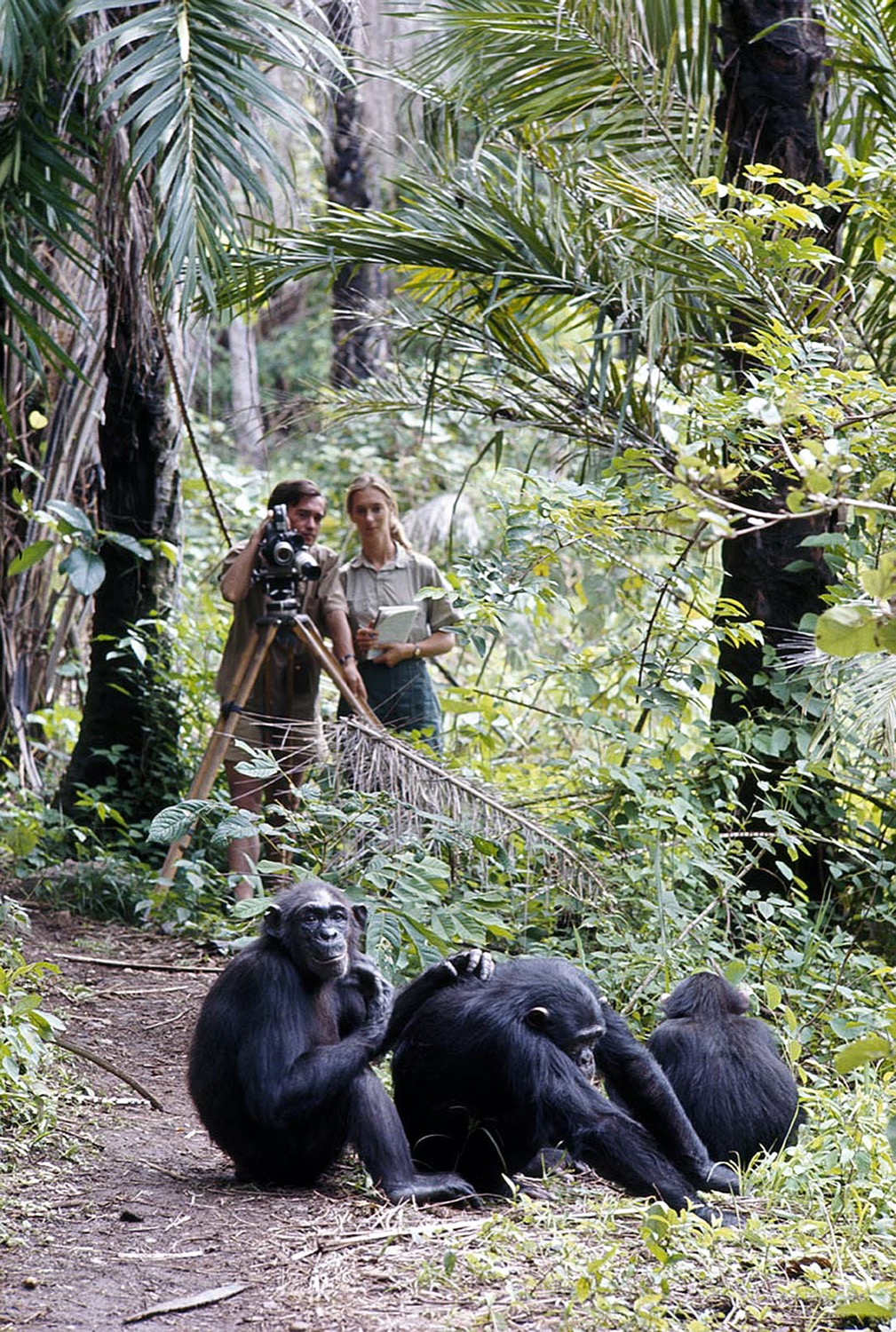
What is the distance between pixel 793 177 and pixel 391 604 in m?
2.71

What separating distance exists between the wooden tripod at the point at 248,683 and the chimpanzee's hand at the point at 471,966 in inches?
76.9

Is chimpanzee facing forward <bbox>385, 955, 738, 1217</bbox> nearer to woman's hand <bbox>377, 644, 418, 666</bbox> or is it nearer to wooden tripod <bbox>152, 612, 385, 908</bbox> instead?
wooden tripod <bbox>152, 612, 385, 908</bbox>

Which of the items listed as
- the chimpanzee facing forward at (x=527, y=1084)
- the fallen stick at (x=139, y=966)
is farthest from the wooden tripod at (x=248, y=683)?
the chimpanzee facing forward at (x=527, y=1084)

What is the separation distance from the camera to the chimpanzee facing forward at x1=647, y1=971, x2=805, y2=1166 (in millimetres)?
4375

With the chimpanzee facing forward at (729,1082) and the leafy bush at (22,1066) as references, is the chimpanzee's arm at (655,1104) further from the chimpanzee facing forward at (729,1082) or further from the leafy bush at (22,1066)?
the leafy bush at (22,1066)

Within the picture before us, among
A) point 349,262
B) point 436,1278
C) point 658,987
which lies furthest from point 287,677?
point 436,1278

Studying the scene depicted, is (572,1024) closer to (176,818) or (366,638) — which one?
(176,818)

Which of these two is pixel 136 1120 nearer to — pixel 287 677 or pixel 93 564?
pixel 287 677

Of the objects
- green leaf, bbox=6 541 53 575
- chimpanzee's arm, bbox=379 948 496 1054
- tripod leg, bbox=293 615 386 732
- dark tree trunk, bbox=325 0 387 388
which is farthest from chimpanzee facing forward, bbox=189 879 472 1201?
dark tree trunk, bbox=325 0 387 388

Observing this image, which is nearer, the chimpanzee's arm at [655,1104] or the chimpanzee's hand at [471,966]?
the chimpanzee's arm at [655,1104]

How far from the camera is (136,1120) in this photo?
475cm

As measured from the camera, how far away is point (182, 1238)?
3.74 meters

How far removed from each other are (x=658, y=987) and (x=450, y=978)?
1.26 metres

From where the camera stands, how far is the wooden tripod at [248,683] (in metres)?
6.38
